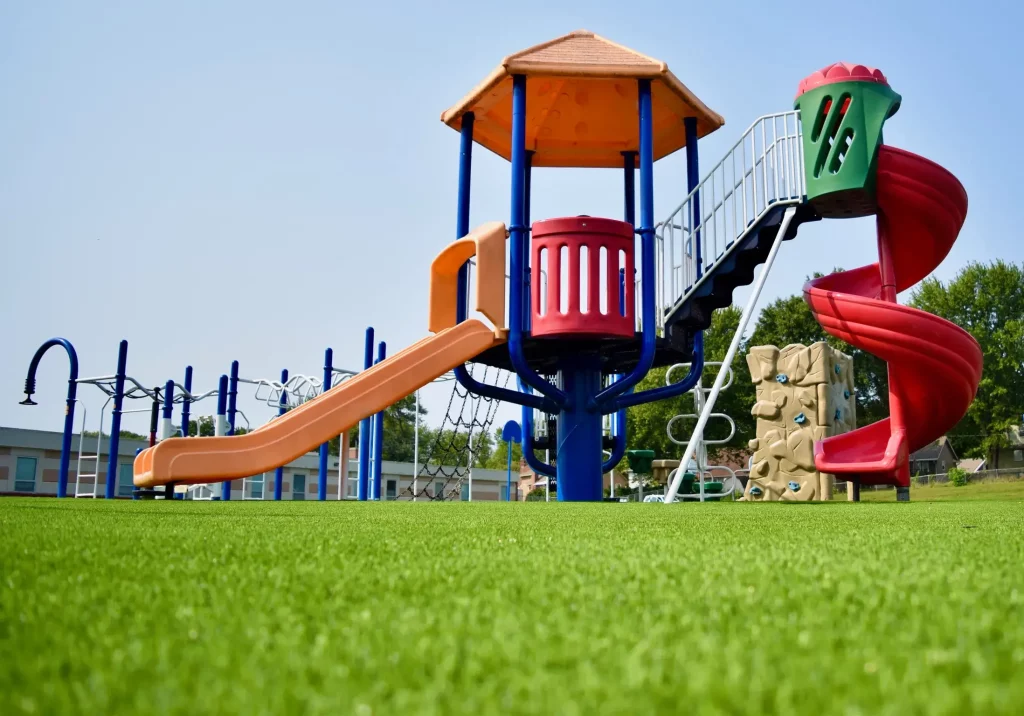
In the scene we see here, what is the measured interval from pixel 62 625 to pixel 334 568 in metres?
0.79

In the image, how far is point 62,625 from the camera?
4.25 ft

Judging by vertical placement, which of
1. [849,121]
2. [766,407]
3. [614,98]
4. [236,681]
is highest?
[614,98]

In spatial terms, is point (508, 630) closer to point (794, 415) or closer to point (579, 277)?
point (579, 277)

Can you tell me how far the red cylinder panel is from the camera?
32.4 feet

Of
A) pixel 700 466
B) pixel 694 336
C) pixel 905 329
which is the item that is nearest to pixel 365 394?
pixel 694 336

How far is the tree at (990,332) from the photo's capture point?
37.7 metres

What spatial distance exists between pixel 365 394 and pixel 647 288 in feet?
11.4

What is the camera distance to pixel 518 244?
9938mm

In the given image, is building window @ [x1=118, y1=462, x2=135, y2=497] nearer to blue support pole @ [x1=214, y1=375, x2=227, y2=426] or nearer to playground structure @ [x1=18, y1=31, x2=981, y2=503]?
blue support pole @ [x1=214, y1=375, x2=227, y2=426]

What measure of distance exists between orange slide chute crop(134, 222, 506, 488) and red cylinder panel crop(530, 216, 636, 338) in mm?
591

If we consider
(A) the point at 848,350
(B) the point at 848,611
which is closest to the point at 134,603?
(B) the point at 848,611

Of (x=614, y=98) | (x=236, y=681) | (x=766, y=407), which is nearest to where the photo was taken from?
(x=236, y=681)

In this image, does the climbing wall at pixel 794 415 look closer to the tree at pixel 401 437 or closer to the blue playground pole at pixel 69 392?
the blue playground pole at pixel 69 392

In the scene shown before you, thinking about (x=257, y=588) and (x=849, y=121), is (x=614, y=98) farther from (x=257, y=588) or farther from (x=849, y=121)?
(x=257, y=588)
